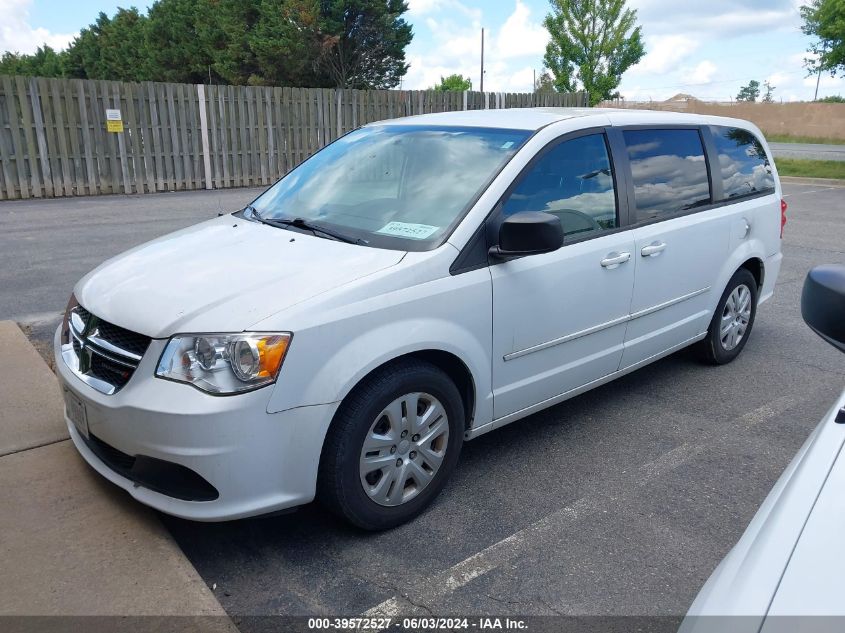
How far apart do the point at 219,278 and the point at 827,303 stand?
2270 mm

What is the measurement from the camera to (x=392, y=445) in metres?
3.09

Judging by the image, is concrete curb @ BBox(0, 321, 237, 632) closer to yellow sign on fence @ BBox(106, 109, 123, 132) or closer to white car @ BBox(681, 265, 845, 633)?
white car @ BBox(681, 265, 845, 633)

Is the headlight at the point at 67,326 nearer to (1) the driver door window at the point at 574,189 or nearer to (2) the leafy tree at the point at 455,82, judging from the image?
(1) the driver door window at the point at 574,189

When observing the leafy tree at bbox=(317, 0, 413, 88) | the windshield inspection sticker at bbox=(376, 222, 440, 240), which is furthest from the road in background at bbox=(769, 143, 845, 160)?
the windshield inspection sticker at bbox=(376, 222, 440, 240)

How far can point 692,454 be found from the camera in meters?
3.96

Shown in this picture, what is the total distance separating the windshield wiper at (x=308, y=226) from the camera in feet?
11.2

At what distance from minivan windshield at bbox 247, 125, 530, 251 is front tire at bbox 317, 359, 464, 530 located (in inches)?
25.1

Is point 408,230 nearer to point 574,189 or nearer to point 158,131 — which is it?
point 574,189

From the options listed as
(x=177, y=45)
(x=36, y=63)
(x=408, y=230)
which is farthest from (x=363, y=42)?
(x=36, y=63)

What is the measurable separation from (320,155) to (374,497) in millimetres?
2319

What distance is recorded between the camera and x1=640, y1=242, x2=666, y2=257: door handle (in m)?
4.16

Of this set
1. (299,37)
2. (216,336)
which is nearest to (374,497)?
(216,336)

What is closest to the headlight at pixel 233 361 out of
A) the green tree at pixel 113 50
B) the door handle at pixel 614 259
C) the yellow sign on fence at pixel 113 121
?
the door handle at pixel 614 259

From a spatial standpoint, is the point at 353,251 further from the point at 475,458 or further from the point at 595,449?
the point at 595,449
